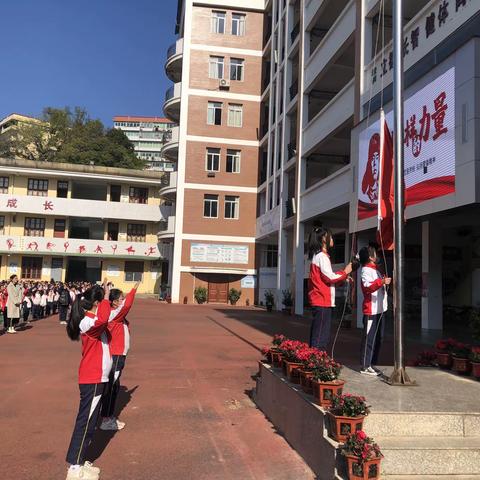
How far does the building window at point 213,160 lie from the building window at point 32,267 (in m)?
15.4

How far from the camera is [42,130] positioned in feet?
170

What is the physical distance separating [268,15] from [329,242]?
32578mm

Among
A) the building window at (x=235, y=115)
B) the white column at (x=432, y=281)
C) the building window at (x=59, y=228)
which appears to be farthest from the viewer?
the building window at (x=59, y=228)

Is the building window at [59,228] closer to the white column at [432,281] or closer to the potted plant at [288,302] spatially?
the potted plant at [288,302]

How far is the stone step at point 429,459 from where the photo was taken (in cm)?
411

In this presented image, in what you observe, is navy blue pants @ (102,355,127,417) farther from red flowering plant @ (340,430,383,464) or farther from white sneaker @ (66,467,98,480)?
red flowering plant @ (340,430,383,464)

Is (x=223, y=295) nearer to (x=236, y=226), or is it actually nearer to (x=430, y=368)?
(x=236, y=226)

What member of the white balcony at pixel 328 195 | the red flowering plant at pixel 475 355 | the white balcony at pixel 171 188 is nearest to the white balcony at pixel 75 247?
the white balcony at pixel 171 188

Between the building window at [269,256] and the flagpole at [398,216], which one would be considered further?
the building window at [269,256]

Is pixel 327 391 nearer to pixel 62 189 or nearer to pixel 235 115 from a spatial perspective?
pixel 235 115

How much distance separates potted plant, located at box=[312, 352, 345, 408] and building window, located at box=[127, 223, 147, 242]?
→ 3697cm

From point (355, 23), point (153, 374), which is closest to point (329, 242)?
point (153, 374)

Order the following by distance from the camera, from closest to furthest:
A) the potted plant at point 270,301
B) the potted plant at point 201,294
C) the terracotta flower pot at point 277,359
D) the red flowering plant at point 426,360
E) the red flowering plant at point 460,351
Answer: the red flowering plant at point 460,351 < the terracotta flower pot at point 277,359 < the red flowering plant at point 426,360 < the potted plant at point 270,301 < the potted plant at point 201,294

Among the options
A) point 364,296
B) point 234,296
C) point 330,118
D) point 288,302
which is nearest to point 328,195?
point 330,118
